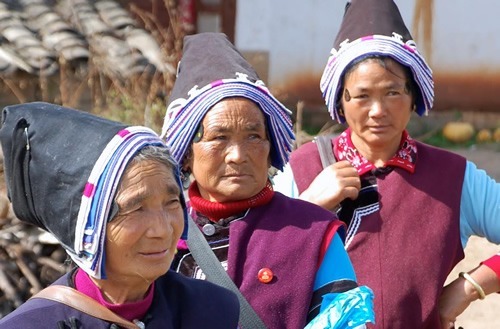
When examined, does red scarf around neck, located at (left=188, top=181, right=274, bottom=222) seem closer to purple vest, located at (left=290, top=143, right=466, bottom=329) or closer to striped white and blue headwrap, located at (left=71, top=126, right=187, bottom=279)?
purple vest, located at (left=290, top=143, right=466, bottom=329)

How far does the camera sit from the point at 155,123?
7.55m

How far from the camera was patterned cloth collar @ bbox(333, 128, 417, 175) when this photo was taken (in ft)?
12.2

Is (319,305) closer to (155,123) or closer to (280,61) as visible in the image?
(155,123)

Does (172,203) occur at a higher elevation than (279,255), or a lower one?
higher

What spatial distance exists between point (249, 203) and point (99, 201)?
74 cm

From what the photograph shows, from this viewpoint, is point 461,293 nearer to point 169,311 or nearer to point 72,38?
point 169,311

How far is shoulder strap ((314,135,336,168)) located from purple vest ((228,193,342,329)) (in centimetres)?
64

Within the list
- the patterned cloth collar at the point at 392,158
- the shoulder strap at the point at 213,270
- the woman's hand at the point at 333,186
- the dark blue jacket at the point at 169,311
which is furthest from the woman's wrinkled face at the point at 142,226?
the patterned cloth collar at the point at 392,158

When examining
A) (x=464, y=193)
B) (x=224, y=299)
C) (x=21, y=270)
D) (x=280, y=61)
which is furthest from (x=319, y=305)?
(x=280, y=61)

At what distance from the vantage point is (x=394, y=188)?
3.67m

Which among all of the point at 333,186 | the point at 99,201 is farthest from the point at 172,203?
the point at 333,186

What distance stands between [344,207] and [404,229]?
0.69 feet

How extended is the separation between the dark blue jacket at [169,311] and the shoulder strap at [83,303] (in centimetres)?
1

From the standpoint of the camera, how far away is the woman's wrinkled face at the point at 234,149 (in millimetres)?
3066
